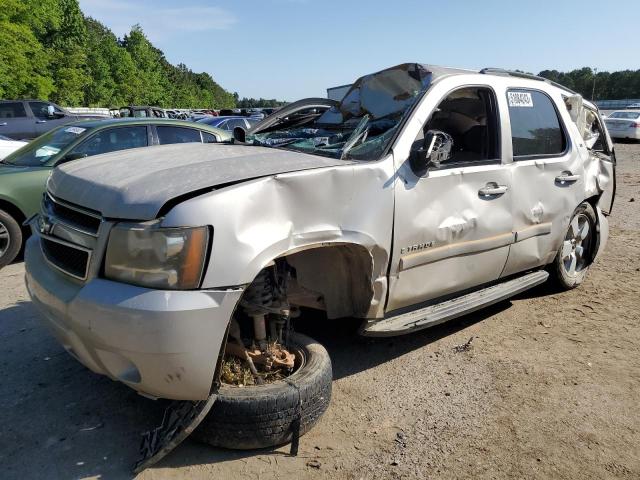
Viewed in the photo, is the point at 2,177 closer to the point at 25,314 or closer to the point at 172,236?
the point at 25,314

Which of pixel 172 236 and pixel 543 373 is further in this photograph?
pixel 543 373

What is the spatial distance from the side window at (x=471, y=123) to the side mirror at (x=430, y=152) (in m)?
0.48

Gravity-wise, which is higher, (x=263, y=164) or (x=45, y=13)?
(x=45, y=13)

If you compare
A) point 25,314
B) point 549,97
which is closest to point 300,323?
point 25,314

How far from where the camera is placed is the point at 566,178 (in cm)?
428

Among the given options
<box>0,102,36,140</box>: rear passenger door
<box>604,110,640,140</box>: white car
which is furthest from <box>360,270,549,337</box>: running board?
<box>604,110,640,140</box>: white car

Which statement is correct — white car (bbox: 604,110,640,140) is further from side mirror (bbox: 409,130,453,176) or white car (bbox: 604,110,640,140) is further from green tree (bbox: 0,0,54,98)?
green tree (bbox: 0,0,54,98)

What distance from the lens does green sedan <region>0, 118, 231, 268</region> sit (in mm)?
5699

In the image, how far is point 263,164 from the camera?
105 inches

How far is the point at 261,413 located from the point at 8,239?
4507 mm

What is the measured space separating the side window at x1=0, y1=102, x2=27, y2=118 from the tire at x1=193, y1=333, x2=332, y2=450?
16.0m

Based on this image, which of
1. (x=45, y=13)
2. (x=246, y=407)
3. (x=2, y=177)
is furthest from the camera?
(x=45, y=13)

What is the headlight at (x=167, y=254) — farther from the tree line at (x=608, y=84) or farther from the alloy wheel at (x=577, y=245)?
the tree line at (x=608, y=84)

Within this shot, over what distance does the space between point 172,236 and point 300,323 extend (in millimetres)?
2027
